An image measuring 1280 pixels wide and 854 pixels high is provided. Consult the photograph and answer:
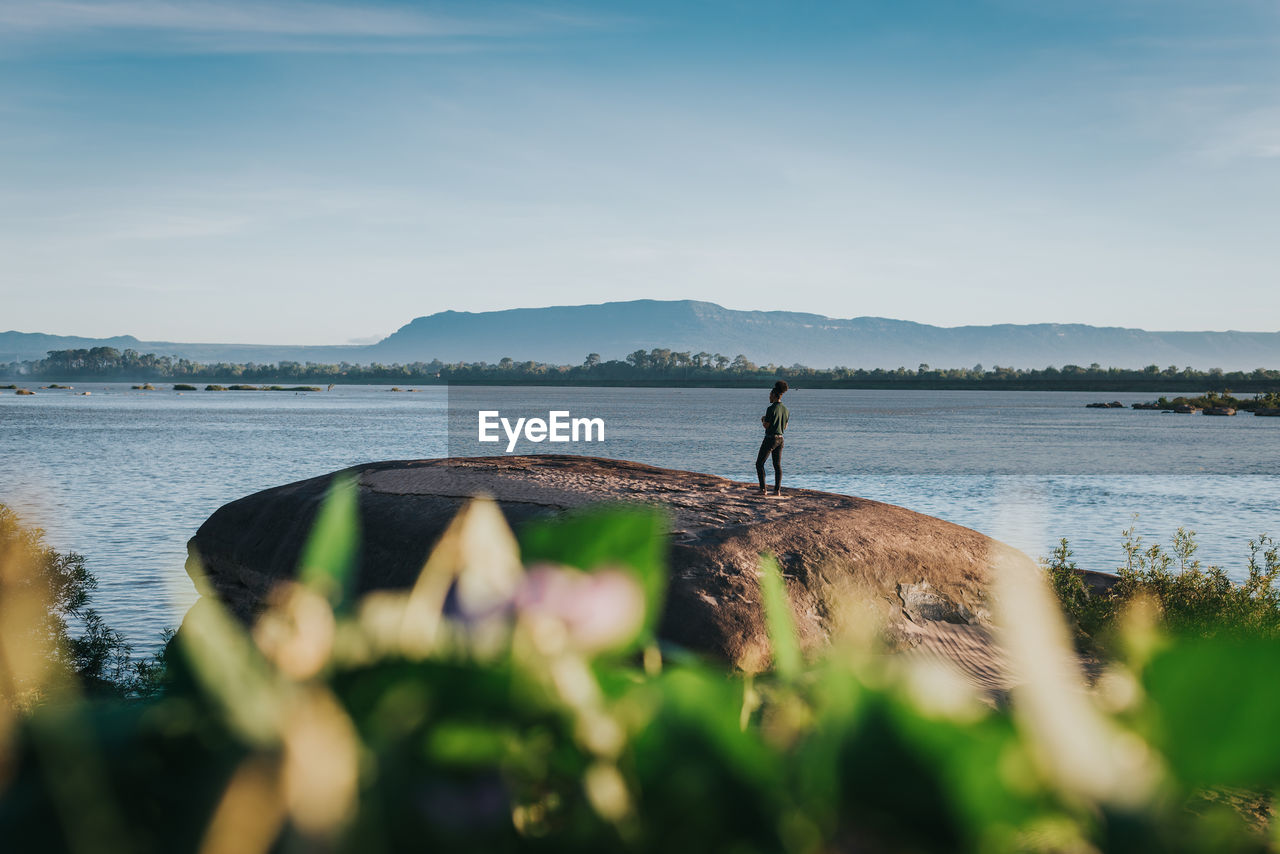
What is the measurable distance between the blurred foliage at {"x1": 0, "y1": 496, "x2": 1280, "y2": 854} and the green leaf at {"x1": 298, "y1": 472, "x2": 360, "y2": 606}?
0.05 metres

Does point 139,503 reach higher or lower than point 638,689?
lower

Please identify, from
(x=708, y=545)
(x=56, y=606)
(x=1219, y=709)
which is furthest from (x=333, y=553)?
(x=56, y=606)

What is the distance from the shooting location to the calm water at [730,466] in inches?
1170

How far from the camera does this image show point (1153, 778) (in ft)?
2.12

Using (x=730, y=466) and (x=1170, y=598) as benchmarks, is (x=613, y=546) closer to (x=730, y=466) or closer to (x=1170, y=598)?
(x=1170, y=598)

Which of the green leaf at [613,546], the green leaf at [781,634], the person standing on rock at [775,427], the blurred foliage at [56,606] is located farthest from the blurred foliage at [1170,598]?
the green leaf at [613,546]

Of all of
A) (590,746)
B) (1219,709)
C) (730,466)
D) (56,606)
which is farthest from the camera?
(730,466)

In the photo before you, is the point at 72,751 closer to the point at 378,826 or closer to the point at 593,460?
the point at 378,826

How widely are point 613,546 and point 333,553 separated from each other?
270 millimetres

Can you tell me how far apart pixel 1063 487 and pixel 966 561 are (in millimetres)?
48708

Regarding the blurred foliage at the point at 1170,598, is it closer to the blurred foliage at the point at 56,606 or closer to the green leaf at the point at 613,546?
the blurred foliage at the point at 56,606

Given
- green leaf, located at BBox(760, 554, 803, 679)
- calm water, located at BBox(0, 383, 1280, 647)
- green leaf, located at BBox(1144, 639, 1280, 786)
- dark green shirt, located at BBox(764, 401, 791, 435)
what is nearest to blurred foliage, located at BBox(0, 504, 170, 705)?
calm water, located at BBox(0, 383, 1280, 647)

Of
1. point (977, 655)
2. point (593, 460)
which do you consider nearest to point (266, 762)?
point (977, 655)

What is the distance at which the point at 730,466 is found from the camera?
63.4 metres
